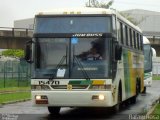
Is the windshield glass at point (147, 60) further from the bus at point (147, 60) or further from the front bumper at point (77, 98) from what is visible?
the front bumper at point (77, 98)

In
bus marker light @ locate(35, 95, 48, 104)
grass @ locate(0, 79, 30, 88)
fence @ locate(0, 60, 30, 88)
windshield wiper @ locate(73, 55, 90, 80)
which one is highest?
windshield wiper @ locate(73, 55, 90, 80)

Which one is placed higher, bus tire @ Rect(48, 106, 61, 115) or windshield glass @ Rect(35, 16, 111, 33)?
windshield glass @ Rect(35, 16, 111, 33)

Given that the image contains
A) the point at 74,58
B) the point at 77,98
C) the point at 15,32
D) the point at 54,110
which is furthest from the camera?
the point at 15,32

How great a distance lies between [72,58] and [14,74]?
31878 mm

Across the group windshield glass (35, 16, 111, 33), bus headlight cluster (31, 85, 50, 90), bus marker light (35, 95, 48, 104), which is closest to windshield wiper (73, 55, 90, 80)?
windshield glass (35, 16, 111, 33)

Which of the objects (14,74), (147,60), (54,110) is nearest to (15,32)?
(14,74)

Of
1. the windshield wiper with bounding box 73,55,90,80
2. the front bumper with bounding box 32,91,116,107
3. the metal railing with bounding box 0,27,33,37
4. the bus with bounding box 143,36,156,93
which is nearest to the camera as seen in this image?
the front bumper with bounding box 32,91,116,107

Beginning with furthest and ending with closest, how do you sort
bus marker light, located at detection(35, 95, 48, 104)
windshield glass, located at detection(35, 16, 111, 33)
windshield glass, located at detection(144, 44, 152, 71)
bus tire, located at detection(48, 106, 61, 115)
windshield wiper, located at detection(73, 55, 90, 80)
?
1. windshield glass, located at detection(144, 44, 152, 71)
2. bus tire, located at detection(48, 106, 61, 115)
3. windshield glass, located at detection(35, 16, 111, 33)
4. bus marker light, located at detection(35, 95, 48, 104)
5. windshield wiper, located at detection(73, 55, 90, 80)

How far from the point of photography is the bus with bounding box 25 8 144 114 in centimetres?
1711

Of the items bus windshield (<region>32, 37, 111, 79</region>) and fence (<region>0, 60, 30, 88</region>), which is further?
fence (<region>0, 60, 30, 88</region>)

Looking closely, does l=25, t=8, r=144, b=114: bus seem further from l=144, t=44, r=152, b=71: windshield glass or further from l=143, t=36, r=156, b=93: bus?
l=144, t=44, r=152, b=71: windshield glass

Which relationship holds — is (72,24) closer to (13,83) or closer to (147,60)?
(147,60)

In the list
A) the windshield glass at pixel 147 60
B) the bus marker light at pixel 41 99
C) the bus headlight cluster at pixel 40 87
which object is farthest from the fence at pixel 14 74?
the bus marker light at pixel 41 99

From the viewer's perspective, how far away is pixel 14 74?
160 ft
